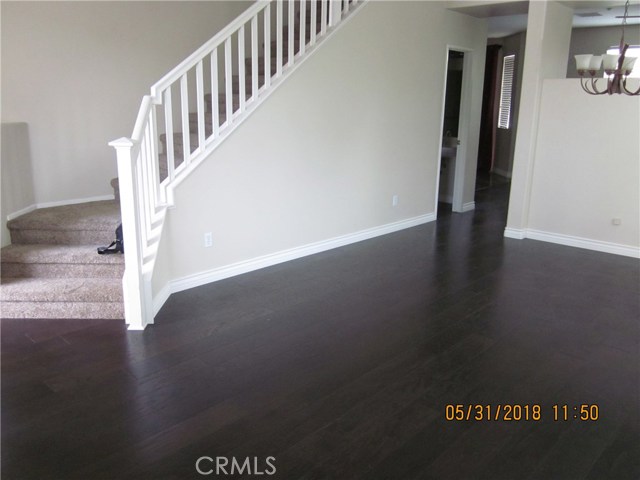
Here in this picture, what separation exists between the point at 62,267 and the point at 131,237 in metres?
0.95

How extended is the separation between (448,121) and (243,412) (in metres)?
6.37

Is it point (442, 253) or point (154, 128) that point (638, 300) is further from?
point (154, 128)

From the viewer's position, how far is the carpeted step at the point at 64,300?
352 cm

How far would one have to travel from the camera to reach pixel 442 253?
5266mm

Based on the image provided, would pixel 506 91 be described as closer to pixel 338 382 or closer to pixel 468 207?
pixel 468 207

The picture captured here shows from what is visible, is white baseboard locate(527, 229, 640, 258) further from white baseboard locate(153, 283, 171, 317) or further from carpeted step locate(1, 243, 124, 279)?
carpeted step locate(1, 243, 124, 279)

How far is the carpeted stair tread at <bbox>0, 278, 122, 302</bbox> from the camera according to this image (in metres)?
3.57

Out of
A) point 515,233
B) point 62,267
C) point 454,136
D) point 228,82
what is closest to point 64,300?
point 62,267

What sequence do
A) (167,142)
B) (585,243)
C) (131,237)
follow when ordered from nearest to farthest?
(131,237) < (167,142) < (585,243)

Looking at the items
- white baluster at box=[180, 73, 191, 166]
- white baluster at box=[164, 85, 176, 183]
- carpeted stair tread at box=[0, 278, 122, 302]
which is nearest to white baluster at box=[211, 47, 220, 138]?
white baluster at box=[180, 73, 191, 166]

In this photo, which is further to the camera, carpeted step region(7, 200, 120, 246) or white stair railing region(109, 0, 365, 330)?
carpeted step region(7, 200, 120, 246)

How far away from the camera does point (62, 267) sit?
387 cm

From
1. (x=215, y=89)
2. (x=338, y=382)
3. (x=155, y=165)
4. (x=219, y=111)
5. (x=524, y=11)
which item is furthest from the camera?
(x=524, y=11)

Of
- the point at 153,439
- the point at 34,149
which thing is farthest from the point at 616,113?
the point at 34,149
